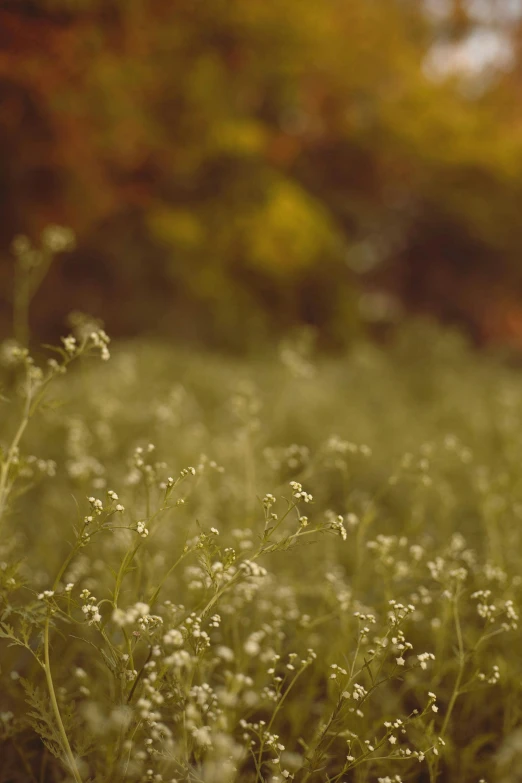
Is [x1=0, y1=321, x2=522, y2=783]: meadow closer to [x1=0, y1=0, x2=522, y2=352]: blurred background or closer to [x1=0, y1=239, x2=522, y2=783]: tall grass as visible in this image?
[x1=0, y1=239, x2=522, y2=783]: tall grass

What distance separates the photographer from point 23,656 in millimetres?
2443

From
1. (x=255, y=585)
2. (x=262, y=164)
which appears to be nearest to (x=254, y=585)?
(x=255, y=585)

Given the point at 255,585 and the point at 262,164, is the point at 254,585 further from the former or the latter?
the point at 262,164

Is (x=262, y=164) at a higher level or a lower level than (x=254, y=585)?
lower

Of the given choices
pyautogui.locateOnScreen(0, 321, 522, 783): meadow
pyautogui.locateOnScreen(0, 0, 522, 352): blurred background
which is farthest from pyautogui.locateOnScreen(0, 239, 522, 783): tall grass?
pyautogui.locateOnScreen(0, 0, 522, 352): blurred background

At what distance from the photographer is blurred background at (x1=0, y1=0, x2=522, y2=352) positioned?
6109mm

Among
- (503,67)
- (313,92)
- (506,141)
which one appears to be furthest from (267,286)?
(503,67)

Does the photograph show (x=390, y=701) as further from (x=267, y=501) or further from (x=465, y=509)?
(x=465, y=509)

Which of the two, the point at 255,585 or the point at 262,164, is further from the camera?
the point at 262,164

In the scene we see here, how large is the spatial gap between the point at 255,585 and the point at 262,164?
Answer: 833 centimetres

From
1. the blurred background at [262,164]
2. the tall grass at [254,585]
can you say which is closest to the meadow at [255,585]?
the tall grass at [254,585]

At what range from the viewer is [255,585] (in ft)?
5.15

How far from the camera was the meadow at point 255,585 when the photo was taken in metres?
1.63

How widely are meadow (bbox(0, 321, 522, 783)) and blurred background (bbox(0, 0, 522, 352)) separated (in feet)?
7.68
